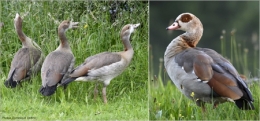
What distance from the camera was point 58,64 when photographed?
646cm

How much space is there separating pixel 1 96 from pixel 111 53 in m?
1.31

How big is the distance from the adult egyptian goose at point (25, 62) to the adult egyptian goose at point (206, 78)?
1670 millimetres

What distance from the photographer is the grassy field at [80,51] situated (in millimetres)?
6059

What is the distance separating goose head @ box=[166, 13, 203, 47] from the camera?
610 centimetres

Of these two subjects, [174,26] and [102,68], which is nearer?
[174,26]

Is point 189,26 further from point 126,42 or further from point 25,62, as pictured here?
point 25,62

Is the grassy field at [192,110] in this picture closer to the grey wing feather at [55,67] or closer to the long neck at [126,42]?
the long neck at [126,42]

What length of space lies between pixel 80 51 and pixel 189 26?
1373 millimetres

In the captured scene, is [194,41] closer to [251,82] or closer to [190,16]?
[190,16]

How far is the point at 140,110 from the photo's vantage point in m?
6.12

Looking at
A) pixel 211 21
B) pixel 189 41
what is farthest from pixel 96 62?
pixel 211 21

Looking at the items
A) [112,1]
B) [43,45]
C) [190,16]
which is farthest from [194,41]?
[43,45]

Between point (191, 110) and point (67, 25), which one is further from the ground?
point (67, 25)

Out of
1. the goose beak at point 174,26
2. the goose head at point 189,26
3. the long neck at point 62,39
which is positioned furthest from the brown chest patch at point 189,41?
the long neck at point 62,39
